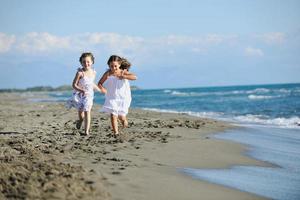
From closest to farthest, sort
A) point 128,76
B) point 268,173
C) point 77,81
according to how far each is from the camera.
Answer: point 268,173 → point 128,76 → point 77,81

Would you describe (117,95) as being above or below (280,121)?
above

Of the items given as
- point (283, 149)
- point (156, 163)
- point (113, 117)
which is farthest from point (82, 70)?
point (283, 149)

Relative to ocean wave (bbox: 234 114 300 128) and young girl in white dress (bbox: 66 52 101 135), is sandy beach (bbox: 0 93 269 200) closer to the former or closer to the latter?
young girl in white dress (bbox: 66 52 101 135)

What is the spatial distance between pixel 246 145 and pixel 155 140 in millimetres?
1920

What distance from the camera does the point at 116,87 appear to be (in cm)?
868

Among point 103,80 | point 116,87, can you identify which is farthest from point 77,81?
point 116,87

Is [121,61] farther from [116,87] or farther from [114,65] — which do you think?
[116,87]

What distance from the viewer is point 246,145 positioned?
28.8 ft

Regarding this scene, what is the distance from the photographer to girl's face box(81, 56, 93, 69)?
9007mm

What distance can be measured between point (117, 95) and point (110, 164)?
3134 millimetres

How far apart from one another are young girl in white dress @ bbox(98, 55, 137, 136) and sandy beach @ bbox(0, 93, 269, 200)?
543 mm

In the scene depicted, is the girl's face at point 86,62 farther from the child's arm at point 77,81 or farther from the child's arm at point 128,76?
the child's arm at point 128,76

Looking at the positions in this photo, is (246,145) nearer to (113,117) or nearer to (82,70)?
(113,117)

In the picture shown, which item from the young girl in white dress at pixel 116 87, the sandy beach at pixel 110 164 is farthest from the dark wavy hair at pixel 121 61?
the sandy beach at pixel 110 164
